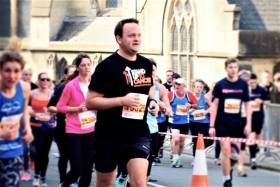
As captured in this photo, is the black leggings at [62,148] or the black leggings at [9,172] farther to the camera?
the black leggings at [62,148]

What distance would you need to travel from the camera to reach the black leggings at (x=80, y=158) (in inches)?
448

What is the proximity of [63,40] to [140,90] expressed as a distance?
98.0 feet

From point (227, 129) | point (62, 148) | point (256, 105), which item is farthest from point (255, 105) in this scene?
point (62, 148)

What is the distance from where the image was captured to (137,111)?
8.91 meters

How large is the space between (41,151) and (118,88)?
18.9 feet

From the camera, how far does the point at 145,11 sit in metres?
32.7

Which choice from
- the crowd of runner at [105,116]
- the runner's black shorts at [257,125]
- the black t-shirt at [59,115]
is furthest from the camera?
the runner's black shorts at [257,125]

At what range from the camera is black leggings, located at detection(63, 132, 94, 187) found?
1138cm

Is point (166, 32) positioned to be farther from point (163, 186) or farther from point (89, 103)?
point (89, 103)

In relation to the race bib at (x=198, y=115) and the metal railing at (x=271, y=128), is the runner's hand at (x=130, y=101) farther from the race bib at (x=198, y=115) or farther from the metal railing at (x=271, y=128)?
the metal railing at (x=271, y=128)

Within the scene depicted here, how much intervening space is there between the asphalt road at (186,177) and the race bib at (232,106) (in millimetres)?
1483

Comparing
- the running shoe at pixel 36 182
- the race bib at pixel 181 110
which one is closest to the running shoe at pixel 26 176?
the running shoe at pixel 36 182

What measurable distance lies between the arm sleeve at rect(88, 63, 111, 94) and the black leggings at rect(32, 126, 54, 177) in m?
5.61

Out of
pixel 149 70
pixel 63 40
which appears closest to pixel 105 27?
pixel 63 40
